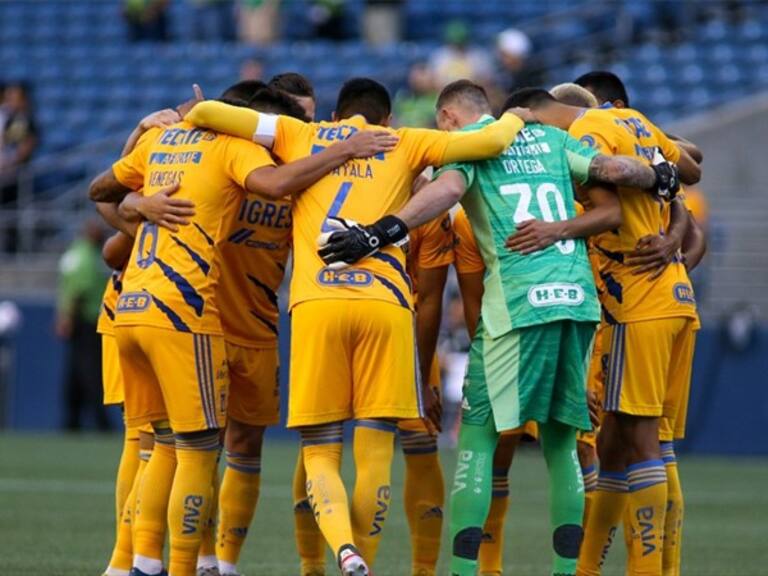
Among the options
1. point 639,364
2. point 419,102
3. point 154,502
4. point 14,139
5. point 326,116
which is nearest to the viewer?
point 154,502

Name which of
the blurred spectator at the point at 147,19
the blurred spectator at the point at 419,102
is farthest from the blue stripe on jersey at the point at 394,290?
the blurred spectator at the point at 147,19

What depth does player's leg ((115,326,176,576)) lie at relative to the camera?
803 cm

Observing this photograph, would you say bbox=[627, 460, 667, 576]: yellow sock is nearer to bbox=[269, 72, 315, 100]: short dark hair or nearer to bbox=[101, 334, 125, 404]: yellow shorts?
bbox=[269, 72, 315, 100]: short dark hair

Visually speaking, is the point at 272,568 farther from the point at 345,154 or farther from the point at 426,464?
the point at 345,154

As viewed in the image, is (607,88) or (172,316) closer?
(172,316)

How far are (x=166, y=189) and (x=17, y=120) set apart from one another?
15.6m

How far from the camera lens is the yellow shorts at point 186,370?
26.0ft

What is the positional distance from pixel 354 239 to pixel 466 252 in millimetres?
1376

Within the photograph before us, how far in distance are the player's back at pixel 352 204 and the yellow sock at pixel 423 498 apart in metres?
1.44

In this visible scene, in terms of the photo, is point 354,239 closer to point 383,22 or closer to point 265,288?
point 265,288

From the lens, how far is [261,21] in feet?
83.4

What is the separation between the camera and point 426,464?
9094mm

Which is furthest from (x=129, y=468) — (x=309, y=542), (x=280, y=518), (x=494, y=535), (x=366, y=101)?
(x=280, y=518)

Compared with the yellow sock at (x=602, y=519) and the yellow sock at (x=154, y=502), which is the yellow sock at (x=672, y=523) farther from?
the yellow sock at (x=154, y=502)
